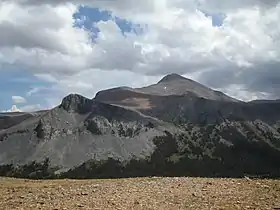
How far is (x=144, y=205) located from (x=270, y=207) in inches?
212

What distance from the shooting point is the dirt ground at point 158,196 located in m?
20.6

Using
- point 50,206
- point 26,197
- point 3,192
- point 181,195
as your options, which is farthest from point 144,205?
point 3,192

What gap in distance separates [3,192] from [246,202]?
567 inches

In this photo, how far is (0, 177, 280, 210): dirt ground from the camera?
20.6m

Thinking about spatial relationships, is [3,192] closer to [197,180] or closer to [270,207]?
[197,180]

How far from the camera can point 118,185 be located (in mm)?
26125

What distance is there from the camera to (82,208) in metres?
20.4

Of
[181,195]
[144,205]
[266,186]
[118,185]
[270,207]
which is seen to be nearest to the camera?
[270,207]

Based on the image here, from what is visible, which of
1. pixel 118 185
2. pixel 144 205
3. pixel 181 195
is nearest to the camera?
pixel 144 205

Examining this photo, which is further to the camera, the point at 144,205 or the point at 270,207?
the point at 144,205

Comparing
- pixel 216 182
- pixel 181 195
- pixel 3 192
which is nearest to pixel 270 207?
pixel 181 195

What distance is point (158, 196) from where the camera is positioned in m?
22.5

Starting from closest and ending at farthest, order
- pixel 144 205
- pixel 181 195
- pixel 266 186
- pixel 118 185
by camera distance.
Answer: pixel 144 205 < pixel 181 195 < pixel 266 186 < pixel 118 185

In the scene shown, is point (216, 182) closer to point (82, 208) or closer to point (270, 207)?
point (270, 207)
